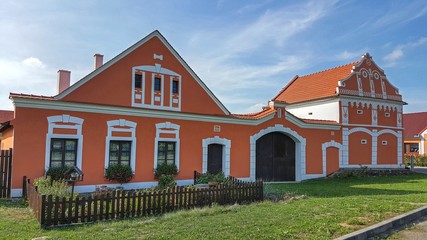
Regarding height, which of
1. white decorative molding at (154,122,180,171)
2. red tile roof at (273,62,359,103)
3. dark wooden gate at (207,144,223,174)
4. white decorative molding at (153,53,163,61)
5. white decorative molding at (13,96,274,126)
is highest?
red tile roof at (273,62,359,103)

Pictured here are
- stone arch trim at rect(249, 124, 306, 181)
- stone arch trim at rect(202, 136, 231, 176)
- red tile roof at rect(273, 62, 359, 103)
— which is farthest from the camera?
red tile roof at rect(273, 62, 359, 103)

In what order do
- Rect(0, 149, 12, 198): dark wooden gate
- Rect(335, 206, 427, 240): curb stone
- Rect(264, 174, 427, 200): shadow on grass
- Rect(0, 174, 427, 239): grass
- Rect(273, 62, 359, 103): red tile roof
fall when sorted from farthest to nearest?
Rect(273, 62, 359, 103): red tile roof → Rect(264, 174, 427, 200): shadow on grass → Rect(0, 149, 12, 198): dark wooden gate → Rect(335, 206, 427, 240): curb stone → Rect(0, 174, 427, 239): grass

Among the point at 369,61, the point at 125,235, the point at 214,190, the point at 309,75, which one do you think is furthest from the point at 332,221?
the point at 309,75

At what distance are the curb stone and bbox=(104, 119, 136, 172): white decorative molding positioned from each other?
35.8 ft

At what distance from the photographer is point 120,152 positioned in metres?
15.6

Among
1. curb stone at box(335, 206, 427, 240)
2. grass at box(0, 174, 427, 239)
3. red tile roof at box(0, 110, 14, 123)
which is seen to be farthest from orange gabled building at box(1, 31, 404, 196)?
red tile roof at box(0, 110, 14, 123)

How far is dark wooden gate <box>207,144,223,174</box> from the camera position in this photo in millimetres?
18484

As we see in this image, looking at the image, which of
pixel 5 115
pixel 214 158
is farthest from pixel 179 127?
pixel 5 115

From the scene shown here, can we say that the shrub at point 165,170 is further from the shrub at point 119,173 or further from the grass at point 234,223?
the grass at point 234,223

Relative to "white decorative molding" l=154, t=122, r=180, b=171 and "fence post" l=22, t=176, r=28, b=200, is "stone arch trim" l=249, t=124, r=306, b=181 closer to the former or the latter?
"white decorative molding" l=154, t=122, r=180, b=171

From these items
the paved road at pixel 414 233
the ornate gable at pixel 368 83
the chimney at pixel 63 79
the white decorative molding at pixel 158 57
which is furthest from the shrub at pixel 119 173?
the ornate gable at pixel 368 83

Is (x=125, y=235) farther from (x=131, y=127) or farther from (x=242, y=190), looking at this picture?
(x=131, y=127)

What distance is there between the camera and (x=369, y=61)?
26.0 metres

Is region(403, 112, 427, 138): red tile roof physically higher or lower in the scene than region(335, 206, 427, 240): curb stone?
higher
